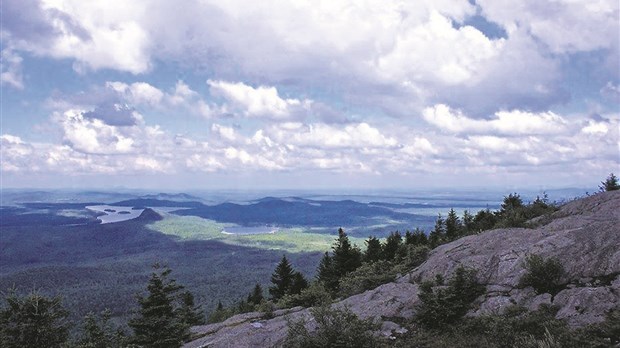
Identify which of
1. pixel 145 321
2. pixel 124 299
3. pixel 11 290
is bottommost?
pixel 124 299

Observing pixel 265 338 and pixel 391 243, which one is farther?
pixel 391 243

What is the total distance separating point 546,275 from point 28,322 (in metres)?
29.4

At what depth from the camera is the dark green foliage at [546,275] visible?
599 inches

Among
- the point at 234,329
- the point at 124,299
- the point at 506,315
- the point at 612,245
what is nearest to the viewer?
the point at 506,315

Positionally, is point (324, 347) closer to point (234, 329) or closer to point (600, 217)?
point (234, 329)

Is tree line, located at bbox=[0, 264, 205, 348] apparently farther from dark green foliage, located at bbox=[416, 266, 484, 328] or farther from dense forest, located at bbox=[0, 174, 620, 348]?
dark green foliage, located at bbox=[416, 266, 484, 328]

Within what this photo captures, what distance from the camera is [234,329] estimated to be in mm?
22547

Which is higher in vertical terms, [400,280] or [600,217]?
[600,217]

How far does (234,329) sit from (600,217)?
2076 centimetres

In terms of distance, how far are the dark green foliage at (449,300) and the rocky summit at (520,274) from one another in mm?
419

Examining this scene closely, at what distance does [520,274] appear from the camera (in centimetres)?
1680

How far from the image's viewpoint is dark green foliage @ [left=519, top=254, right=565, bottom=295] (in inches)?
599

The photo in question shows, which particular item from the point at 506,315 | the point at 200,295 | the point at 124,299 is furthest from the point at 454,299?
the point at 124,299

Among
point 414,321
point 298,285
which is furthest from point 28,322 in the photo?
point 298,285
